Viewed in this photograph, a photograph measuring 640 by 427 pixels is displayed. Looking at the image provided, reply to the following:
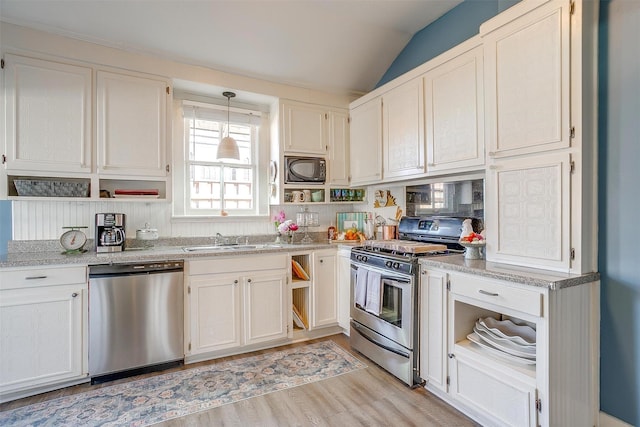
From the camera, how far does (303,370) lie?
2.65 metres

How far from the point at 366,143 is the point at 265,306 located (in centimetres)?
199

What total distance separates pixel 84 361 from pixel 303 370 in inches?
65.2

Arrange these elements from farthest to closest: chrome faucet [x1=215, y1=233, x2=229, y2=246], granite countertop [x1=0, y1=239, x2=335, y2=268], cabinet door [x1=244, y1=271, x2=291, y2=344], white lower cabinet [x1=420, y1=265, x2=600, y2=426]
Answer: chrome faucet [x1=215, y1=233, x2=229, y2=246] < cabinet door [x1=244, y1=271, x2=291, y2=344] < granite countertop [x1=0, y1=239, x2=335, y2=268] < white lower cabinet [x1=420, y1=265, x2=600, y2=426]

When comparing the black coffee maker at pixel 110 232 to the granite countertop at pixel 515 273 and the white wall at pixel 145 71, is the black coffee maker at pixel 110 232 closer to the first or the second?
the white wall at pixel 145 71

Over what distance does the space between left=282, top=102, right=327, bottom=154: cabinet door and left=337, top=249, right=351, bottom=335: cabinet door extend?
1207 millimetres

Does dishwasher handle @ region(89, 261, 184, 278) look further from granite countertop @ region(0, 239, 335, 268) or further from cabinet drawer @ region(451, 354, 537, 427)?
cabinet drawer @ region(451, 354, 537, 427)

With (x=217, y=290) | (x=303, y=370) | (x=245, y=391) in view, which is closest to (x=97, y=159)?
(x=217, y=290)

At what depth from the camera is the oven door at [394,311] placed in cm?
237

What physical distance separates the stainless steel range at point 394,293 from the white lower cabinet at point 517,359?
6.4 inches

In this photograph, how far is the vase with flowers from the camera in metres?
3.48

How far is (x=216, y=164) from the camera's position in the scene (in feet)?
11.6

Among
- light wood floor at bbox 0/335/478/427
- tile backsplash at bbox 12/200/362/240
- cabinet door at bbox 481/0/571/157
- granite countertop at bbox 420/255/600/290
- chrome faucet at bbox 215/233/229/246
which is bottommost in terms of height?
light wood floor at bbox 0/335/478/427

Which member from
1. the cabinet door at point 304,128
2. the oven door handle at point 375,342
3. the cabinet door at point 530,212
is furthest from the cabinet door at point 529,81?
the cabinet door at point 304,128

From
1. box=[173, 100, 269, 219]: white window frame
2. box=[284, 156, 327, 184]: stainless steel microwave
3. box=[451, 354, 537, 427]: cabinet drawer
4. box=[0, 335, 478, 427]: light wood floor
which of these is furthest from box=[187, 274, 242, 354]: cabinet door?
box=[451, 354, 537, 427]: cabinet drawer
